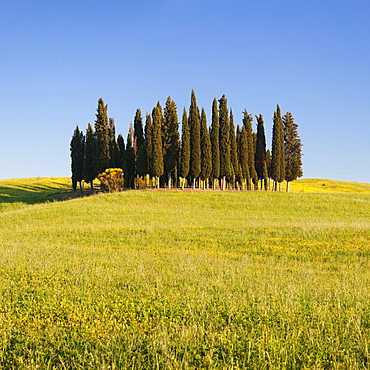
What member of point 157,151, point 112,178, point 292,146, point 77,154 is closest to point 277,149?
point 292,146

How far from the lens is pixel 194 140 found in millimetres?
52531

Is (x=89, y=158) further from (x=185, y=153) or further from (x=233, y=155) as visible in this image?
(x=233, y=155)

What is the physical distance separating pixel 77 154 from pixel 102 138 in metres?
9.44

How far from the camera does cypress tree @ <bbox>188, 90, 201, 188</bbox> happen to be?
52188mm

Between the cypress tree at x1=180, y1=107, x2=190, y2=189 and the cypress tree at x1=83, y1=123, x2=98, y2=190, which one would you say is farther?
the cypress tree at x1=83, y1=123, x2=98, y2=190

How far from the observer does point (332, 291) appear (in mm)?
8156

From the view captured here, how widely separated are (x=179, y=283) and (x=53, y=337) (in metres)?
3.43

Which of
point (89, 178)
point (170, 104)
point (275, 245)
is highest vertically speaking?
point (170, 104)

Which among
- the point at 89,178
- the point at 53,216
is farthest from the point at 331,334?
the point at 89,178

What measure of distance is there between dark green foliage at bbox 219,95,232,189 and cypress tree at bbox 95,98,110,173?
17894mm

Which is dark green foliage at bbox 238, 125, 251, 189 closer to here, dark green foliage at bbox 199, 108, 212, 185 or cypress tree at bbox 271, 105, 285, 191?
cypress tree at bbox 271, 105, 285, 191

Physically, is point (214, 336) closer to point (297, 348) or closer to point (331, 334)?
point (297, 348)

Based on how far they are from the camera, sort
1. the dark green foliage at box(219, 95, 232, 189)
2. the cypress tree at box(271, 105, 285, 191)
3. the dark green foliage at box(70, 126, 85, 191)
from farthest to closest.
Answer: the dark green foliage at box(70, 126, 85, 191) < the cypress tree at box(271, 105, 285, 191) < the dark green foliage at box(219, 95, 232, 189)

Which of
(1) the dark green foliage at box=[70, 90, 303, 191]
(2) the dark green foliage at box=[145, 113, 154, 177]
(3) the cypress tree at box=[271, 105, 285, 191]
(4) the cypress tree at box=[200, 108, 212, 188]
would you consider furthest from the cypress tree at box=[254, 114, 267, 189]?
(2) the dark green foliage at box=[145, 113, 154, 177]
